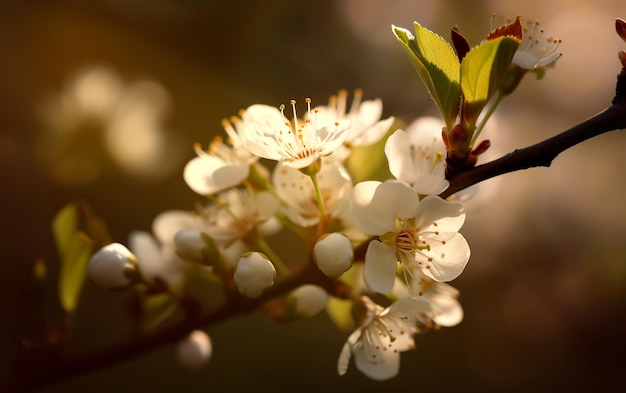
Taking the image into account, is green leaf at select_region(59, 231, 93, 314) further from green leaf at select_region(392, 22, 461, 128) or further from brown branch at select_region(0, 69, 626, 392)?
green leaf at select_region(392, 22, 461, 128)

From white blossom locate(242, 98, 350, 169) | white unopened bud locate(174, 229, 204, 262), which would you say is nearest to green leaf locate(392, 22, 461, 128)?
white blossom locate(242, 98, 350, 169)

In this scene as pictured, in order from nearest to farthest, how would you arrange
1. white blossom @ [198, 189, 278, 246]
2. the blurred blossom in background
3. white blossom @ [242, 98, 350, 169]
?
white blossom @ [242, 98, 350, 169]
white blossom @ [198, 189, 278, 246]
the blurred blossom in background

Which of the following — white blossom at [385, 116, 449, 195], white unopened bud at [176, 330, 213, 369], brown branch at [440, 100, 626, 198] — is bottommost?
white unopened bud at [176, 330, 213, 369]

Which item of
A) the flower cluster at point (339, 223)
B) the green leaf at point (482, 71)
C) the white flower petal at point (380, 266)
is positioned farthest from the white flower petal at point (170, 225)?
the green leaf at point (482, 71)

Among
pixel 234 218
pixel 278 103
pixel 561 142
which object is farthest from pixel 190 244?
pixel 278 103

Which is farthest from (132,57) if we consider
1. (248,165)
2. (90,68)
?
(248,165)

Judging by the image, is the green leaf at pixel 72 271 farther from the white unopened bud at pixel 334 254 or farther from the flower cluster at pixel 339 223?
the white unopened bud at pixel 334 254
